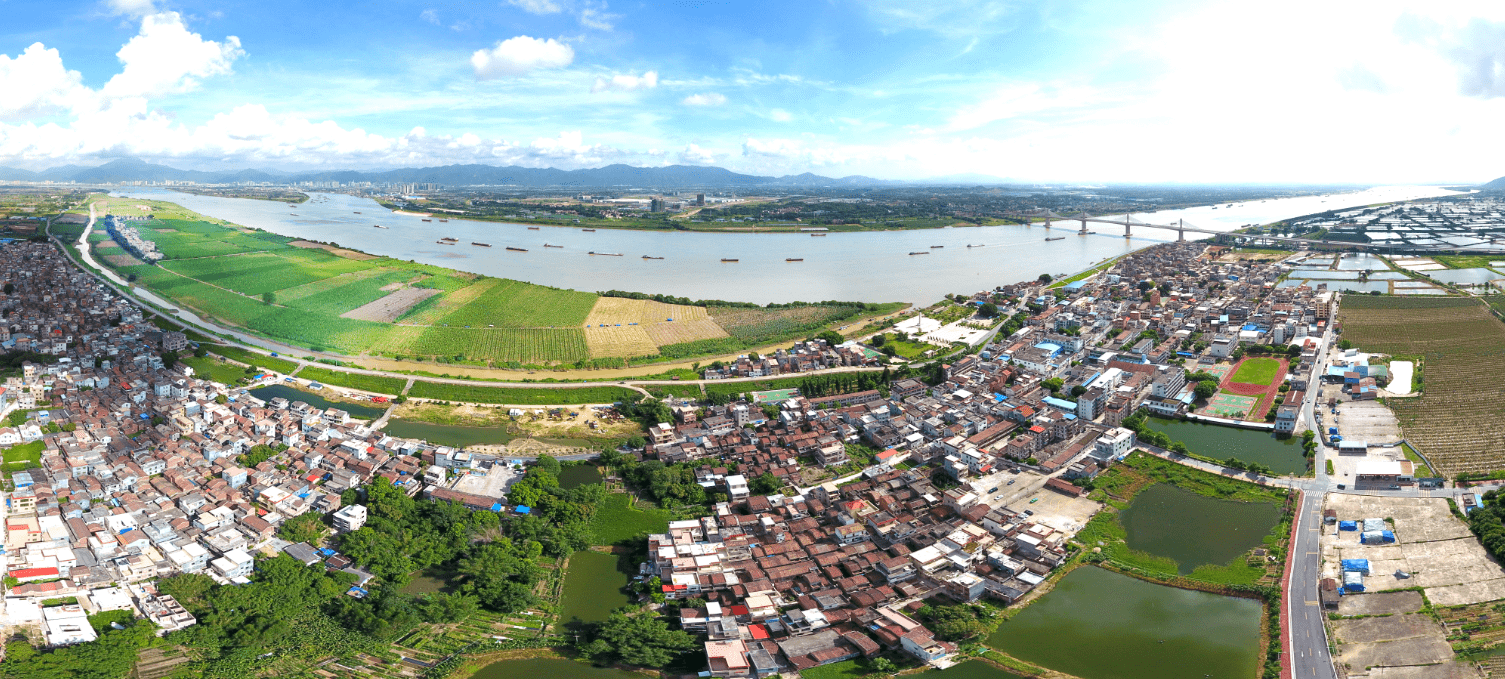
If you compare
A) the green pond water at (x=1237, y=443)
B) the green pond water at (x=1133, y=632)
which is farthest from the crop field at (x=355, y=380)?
the green pond water at (x=1237, y=443)

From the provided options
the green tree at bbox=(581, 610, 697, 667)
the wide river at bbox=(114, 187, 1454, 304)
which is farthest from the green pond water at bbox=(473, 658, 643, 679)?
the wide river at bbox=(114, 187, 1454, 304)

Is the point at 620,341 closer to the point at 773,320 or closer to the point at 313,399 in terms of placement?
the point at 773,320

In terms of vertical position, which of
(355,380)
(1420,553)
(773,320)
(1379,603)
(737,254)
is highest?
(737,254)

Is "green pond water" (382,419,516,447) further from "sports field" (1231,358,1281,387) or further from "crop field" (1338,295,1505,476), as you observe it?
"sports field" (1231,358,1281,387)

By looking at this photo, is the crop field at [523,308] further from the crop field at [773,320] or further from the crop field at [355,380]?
the crop field at [773,320]

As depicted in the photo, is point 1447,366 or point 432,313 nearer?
point 1447,366

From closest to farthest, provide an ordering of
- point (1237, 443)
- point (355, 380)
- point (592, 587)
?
point (592, 587)
point (1237, 443)
point (355, 380)

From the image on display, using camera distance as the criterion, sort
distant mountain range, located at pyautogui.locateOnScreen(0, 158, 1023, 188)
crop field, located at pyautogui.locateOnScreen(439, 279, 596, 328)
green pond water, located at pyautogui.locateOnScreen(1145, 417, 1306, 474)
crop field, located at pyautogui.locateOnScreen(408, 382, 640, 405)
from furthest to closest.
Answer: distant mountain range, located at pyautogui.locateOnScreen(0, 158, 1023, 188)
crop field, located at pyautogui.locateOnScreen(439, 279, 596, 328)
crop field, located at pyautogui.locateOnScreen(408, 382, 640, 405)
green pond water, located at pyautogui.locateOnScreen(1145, 417, 1306, 474)

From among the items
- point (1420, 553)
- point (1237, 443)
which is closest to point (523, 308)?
point (1237, 443)

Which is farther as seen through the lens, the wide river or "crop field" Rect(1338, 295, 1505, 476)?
the wide river
